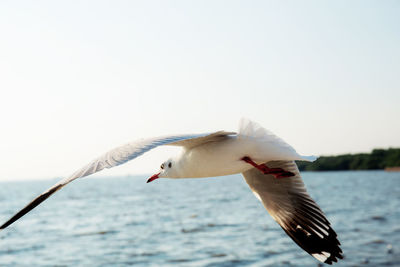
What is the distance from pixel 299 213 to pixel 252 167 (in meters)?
1.05

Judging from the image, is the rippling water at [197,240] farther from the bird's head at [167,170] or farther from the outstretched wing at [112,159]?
the outstretched wing at [112,159]

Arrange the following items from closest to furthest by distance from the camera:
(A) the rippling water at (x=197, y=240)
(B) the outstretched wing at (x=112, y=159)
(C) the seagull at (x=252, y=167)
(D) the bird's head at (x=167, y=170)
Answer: (B) the outstretched wing at (x=112, y=159), (C) the seagull at (x=252, y=167), (D) the bird's head at (x=167, y=170), (A) the rippling water at (x=197, y=240)

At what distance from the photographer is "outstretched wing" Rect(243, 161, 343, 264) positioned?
4.80m

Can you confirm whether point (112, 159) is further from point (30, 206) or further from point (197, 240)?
point (197, 240)

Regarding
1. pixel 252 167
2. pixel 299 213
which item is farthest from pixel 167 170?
pixel 299 213

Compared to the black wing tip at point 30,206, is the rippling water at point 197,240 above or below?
below

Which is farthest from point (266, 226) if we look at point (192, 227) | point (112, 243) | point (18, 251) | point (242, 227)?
point (18, 251)

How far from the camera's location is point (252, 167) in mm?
4160

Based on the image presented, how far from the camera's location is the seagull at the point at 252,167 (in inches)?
124

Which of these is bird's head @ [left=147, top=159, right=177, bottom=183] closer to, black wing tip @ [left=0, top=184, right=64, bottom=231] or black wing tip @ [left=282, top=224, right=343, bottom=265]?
black wing tip @ [left=0, top=184, right=64, bottom=231]

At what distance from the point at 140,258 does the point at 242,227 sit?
7.53m

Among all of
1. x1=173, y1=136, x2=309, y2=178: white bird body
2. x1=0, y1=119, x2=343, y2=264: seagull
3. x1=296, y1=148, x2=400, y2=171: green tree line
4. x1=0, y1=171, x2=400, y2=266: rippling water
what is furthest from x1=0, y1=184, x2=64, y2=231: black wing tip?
x1=296, y1=148, x2=400, y2=171: green tree line

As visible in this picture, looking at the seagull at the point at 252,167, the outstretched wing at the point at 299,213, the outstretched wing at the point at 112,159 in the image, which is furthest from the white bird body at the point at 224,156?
the outstretched wing at the point at 299,213

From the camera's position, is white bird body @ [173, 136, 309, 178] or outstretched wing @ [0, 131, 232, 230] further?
white bird body @ [173, 136, 309, 178]
